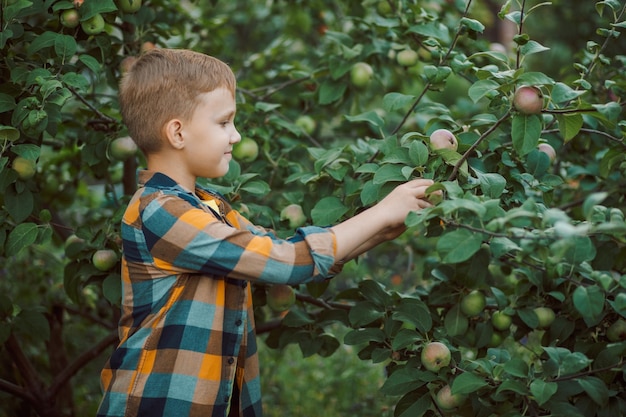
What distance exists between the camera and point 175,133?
146cm

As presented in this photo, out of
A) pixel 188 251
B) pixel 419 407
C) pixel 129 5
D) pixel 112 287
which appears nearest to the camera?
pixel 188 251

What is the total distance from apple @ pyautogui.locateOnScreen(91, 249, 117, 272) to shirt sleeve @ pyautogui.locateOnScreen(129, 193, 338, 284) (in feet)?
1.43

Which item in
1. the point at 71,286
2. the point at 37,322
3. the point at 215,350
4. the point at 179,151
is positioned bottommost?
the point at 37,322

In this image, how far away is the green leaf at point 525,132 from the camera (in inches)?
55.3

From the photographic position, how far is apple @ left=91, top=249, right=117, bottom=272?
178 centimetres

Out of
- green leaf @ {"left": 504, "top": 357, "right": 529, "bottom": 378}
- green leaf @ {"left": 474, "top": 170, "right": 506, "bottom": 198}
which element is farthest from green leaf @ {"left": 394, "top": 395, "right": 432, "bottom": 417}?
green leaf @ {"left": 474, "top": 170, "right": 506, "bottom": 198}

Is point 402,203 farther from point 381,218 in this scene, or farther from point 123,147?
point 123,147

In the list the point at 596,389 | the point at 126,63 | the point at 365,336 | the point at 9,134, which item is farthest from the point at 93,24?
the point at 596,389

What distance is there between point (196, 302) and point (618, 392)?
2.81 feet

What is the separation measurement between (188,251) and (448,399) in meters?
0.62

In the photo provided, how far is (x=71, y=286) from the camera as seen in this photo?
1896 millimetres

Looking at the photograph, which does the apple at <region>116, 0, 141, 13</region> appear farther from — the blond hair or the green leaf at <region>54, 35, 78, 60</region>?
the blond hair

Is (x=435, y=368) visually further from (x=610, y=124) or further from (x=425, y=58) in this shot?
(x=425, y=58)

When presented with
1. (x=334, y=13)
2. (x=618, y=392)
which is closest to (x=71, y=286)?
(x=618, y=392)
